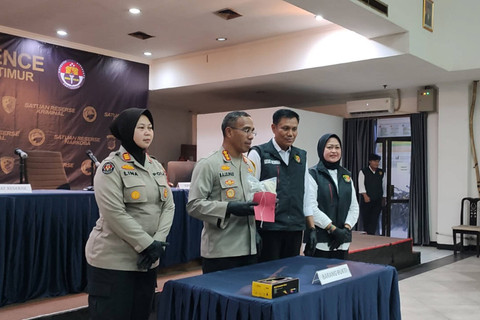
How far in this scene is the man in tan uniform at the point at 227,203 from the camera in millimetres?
2154

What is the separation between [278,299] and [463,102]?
6761mm

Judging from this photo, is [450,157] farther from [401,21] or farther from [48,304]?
[48,304]

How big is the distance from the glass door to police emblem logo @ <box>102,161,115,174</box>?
7086 mm

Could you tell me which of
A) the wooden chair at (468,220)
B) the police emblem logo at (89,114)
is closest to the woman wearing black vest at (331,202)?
the wooden chair at (468,220)

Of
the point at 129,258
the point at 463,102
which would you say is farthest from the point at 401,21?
the point at 129,258

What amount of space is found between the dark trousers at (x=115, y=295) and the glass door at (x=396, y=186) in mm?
6985

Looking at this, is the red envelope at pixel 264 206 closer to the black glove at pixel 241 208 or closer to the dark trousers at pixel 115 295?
the black glove at pixel 241 208

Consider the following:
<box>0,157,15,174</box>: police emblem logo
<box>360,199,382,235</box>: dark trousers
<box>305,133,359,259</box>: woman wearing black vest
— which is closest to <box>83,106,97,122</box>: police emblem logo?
<box>0,157,15,174</box>: police emblem logo

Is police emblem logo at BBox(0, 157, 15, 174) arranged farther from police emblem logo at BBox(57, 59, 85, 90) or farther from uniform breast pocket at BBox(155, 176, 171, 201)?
uniform breast pocket at BBox(155, 176, 171, 201)

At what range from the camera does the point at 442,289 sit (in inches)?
187

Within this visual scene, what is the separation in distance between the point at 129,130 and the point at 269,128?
19.0ft

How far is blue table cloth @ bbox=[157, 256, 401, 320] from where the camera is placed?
159 centimetres

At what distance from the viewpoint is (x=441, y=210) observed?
756 cm

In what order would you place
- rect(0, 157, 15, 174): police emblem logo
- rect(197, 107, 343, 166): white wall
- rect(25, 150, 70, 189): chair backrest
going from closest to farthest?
rect(25, 150, 70, 189): chair backrest → rect(0, 157, 15, 174): police emblem logo → rect(197, 107, 343, 166): white wall
